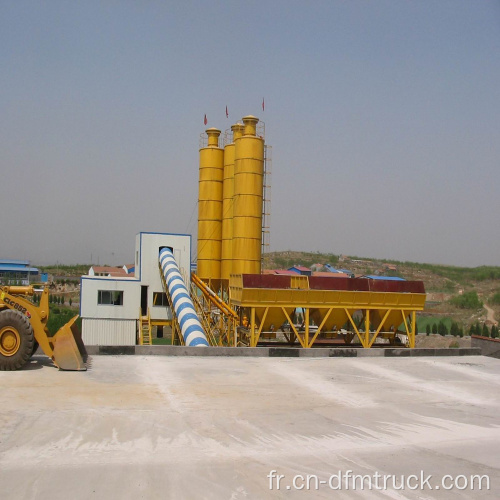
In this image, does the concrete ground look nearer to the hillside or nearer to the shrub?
the hillside

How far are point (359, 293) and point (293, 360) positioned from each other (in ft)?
34.2

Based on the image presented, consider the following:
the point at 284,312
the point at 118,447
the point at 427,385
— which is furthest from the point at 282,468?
the point at 284,312

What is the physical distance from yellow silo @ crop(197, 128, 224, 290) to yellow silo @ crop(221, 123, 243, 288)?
44cm

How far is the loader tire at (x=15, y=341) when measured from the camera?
14.8m

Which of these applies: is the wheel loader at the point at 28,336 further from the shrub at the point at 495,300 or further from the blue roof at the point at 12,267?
the blue roof at the point at 12,267

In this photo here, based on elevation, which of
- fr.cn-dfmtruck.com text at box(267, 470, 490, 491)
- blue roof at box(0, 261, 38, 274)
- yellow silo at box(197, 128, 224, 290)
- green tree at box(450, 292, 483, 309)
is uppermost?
yellow silo at box(197, 128, 224, 290)

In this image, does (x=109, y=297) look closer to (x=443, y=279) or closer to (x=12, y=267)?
(x=12, y=267)

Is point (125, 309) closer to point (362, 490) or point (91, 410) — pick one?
point (91, 410)

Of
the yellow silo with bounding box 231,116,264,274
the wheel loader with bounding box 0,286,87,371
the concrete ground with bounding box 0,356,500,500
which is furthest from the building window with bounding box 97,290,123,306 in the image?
the wheel loader with bounding box 0,286,87,371

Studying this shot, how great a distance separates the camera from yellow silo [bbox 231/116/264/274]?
115 feet

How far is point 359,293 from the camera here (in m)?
Result: 28.9

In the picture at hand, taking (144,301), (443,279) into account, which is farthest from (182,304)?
(443,279)

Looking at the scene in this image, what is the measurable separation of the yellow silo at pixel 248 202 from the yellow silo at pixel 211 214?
3683mm

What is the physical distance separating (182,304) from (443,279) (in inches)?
4685
